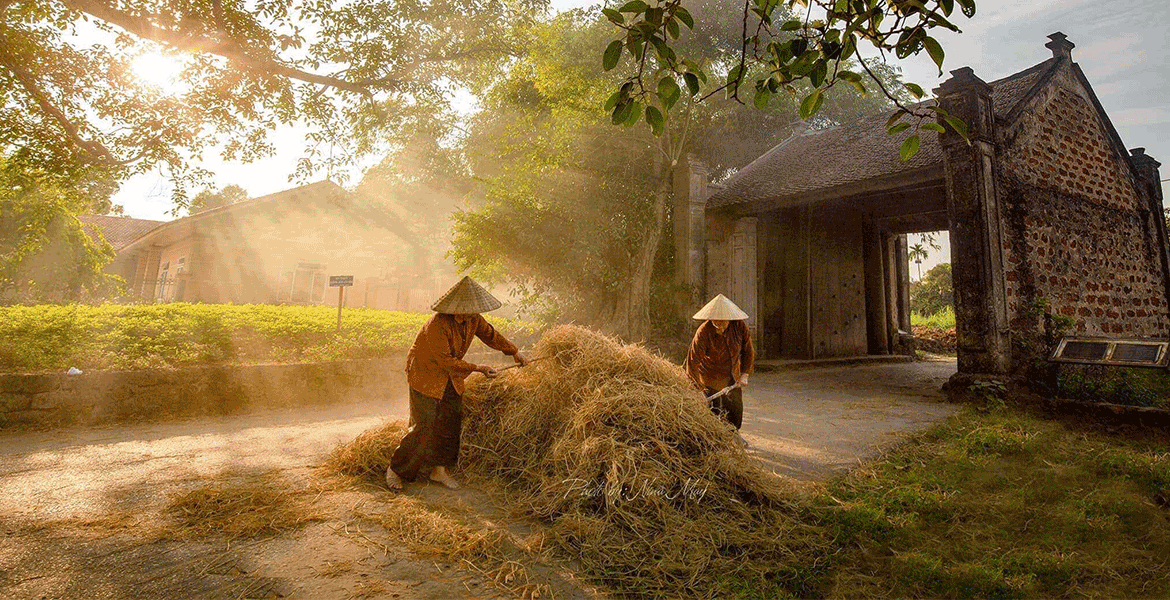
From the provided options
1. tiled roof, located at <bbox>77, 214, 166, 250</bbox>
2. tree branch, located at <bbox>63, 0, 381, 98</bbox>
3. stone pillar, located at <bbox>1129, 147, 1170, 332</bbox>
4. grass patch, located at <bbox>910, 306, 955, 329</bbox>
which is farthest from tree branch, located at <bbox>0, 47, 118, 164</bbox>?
grass patch, located at <bbox>910, 306, 955, 329</bbox>

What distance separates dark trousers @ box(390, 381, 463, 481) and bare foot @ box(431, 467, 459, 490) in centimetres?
5

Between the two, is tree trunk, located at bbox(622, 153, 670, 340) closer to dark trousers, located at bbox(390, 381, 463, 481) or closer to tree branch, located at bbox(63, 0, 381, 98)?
tree branch, located at bbox(63, 0, 381, 98)

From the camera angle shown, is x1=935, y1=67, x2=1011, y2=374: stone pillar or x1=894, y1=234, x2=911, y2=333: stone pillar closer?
x1=935, y1=67, x2=1011, y2=374: stone pillar

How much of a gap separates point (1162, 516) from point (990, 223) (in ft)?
18.1

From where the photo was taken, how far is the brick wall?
8.33m

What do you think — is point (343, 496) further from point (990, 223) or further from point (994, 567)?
point (990, 223)

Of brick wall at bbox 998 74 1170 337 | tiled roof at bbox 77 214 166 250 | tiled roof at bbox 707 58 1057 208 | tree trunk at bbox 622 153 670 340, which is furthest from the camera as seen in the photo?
tiled roof at bbox 77 214 166 250

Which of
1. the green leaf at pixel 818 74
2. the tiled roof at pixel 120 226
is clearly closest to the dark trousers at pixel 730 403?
the green leaf at pixel 818 74

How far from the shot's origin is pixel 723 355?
16.8ft

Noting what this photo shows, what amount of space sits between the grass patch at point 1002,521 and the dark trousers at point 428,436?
2.86 metres

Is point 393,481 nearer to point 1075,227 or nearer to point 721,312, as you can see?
point 721,312

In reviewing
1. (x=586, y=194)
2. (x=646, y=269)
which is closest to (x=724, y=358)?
(x=646, y=269)

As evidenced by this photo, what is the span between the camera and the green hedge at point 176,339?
6.66 metres

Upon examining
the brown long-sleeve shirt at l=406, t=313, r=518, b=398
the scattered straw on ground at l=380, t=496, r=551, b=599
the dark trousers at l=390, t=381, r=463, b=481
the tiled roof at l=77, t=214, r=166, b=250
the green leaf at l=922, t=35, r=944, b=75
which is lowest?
the scattered straw on ground at l=380, t=496, r=551, b=599
